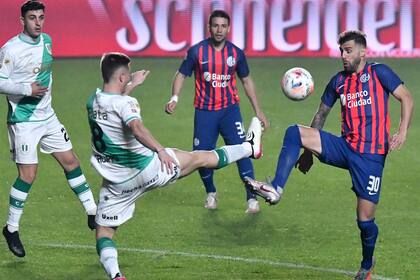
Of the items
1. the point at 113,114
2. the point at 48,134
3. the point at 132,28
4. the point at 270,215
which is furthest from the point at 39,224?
the point at 132,28

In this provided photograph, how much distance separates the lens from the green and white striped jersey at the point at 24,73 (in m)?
12.1

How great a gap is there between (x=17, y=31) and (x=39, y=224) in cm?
1095

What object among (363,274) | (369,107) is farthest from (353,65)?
(363,274)

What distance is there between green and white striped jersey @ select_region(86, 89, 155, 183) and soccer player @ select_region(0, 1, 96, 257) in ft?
6.05

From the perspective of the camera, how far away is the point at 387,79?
1106 cm

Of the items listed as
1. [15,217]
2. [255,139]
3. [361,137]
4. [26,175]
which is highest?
[361,137]

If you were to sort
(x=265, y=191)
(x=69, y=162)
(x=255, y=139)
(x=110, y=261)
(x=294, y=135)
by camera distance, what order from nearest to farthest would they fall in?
1. (x=110, y=261)
2. (x=265, y=191)
3. (x=294, y=135)
4. (x=255, y=139)
5. (x=69, y=162)

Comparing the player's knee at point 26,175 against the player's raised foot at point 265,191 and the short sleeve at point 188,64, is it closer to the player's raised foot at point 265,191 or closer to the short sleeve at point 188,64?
the player's raised foot at point 265,191

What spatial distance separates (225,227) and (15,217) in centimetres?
258

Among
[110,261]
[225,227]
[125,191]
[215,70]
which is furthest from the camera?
[215,70]

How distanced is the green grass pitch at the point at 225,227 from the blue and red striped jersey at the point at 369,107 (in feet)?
4.25

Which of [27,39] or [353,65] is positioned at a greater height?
[27,39]

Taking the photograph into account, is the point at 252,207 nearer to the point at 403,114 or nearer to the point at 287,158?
the point at 287,158

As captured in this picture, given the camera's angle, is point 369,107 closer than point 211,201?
Yes
